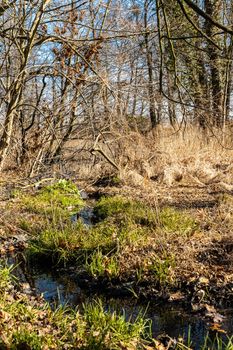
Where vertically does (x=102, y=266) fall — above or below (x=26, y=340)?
below

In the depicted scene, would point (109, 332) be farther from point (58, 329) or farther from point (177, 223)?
point (177, 223)

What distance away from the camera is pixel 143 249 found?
6.30m

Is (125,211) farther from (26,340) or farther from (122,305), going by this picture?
(26,340)

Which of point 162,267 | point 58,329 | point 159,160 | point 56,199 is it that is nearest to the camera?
point 58,329

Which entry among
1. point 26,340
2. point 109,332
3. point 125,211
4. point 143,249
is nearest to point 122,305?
point 143,249

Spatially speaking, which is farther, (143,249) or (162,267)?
(143,249)

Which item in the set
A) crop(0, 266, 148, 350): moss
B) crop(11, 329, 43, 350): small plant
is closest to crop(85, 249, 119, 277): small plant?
crop(0, 266, 148, 350): moss

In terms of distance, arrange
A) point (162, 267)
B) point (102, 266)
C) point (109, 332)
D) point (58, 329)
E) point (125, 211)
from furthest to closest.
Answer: point (125, 211)
point (102, 266)
point (162, 267)
point (58, 329)
point (109, 332)

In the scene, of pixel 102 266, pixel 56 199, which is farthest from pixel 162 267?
pixel 56 199

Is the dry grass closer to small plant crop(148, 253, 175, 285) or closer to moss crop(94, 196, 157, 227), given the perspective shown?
moss crop(94, 196, 157, 227)

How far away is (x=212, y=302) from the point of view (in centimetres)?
518

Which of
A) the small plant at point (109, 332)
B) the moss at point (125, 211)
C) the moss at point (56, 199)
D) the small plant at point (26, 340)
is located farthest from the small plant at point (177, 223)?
the small plant at point (26, 340)

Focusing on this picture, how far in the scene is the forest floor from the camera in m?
5.43

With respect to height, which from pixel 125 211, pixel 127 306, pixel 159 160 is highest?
pixel 159 160
